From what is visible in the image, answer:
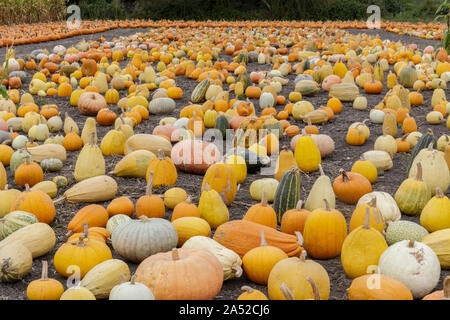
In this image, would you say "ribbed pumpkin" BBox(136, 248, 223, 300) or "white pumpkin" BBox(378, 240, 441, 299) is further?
"white pumpkin" BBox(378, 240, 441, 299)

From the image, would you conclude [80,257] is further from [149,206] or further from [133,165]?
[133,165]

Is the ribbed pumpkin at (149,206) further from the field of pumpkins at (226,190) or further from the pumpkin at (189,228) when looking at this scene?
the pumpkin at (189,228)

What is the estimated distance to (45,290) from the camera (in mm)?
3135

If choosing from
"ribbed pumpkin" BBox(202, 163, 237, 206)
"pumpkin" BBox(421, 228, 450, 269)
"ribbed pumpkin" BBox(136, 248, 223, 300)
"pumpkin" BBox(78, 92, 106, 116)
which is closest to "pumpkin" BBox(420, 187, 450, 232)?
"pumpkin" BBox(421, 228, 450, 269)

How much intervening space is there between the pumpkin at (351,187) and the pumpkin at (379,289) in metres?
1.57

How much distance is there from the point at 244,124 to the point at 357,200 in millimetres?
2021

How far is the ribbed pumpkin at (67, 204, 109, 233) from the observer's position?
160 inches

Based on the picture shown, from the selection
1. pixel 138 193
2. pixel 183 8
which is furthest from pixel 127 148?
pixel 183 8

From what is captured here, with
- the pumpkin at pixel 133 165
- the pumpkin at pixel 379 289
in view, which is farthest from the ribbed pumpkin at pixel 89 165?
the pumpkin at pixel 379 289

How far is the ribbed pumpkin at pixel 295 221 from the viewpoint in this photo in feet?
13.0

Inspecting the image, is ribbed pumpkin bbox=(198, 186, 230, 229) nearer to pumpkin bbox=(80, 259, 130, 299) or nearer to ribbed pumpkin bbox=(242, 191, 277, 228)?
ribbed pumpkin bbox=(242, 191, 277, 228)

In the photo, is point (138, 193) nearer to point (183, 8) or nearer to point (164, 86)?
point (164, 86)

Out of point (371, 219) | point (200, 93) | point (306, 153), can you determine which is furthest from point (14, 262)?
point (200, 93)

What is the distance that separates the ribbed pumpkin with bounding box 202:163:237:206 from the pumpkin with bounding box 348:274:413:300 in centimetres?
181
